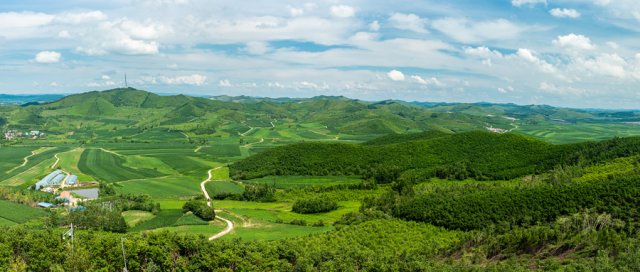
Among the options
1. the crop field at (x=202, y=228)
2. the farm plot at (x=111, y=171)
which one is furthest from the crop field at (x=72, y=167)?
the crop field at (x=202, y=228)

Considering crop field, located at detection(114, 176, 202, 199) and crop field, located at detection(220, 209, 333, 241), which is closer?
crop field, located at detection(220, 209, 333, 241)

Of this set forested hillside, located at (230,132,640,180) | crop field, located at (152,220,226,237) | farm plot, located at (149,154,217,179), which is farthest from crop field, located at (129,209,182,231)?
farm plot, located at (149,154,217,179)

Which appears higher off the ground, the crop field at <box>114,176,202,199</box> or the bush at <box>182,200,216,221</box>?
the bush at <box>182,200,216,221</box>

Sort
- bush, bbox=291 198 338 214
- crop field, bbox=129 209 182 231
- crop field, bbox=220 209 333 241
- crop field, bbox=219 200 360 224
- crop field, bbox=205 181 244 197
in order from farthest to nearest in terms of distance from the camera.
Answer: crop field, bbox=205 181 244 197 → bush, bbox=291 198 338 214 → crop field, bbox=219 200 360 224 → crop field, bbox=129 209 182 231 → crop field, bbox=220 209 333 241

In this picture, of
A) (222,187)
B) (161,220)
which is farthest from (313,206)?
(222,187)

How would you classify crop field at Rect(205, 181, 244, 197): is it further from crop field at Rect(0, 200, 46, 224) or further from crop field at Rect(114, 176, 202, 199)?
crop field at Rect(0, 200, 46, 224)

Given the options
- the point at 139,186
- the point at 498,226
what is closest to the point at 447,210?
the point at 498,226
